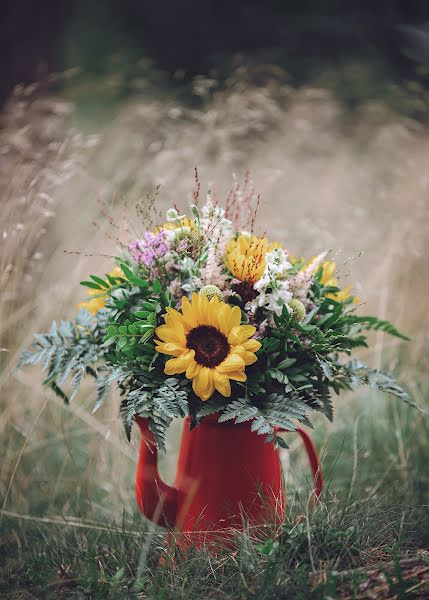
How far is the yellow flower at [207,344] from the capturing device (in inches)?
39.7

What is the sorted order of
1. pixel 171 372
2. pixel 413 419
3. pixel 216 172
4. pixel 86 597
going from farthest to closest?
1. pixel 216 172
2. pixel 413 419
3. pixel 86 597
4. pixel 171 372

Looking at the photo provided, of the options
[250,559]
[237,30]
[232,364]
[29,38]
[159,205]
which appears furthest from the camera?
[237,30]

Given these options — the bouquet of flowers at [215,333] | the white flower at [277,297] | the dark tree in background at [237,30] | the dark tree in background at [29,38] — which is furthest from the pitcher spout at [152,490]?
the dark tree in background at [237,30]

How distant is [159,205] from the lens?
2.22 meters

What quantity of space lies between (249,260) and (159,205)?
1.21m

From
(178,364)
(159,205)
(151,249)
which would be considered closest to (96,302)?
(151,249)

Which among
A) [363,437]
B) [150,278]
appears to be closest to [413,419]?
[363,437]

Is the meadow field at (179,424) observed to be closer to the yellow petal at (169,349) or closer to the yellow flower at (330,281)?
the yellow flower at (330,281)

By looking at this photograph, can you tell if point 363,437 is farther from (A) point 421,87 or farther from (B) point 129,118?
(B) point 129,118

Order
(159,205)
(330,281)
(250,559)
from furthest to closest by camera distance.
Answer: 1. (159,205)
2. (330,281)
3. (250,559)

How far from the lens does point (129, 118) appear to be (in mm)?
2613

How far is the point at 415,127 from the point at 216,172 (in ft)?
2.64

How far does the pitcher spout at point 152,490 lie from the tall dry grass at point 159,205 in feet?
1.08

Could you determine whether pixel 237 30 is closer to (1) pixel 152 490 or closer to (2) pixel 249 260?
(2) pixel 249 260
